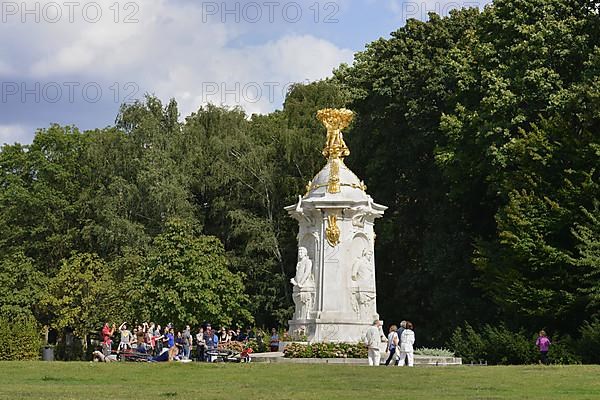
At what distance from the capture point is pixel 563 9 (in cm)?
4144

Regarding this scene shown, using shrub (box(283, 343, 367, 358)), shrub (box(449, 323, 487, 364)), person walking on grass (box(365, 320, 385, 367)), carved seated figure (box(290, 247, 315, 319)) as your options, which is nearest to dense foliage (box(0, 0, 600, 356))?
shrub (box(449, 323, 487, 364))

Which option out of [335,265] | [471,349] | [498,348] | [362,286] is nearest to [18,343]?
[335,265]

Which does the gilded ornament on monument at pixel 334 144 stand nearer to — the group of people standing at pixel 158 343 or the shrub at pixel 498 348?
the shrub at pixel 498 348

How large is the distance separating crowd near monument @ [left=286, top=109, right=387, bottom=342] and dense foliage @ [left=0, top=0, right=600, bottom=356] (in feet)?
17.2

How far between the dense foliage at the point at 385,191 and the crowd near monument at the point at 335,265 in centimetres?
526

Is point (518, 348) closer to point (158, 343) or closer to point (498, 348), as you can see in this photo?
point (498, 348)

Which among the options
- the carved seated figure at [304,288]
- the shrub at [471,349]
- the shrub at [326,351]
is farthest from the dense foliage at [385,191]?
the shrub at [326,351]

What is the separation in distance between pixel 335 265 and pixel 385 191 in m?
15.1

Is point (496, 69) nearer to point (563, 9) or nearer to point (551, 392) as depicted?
point (563, 9)

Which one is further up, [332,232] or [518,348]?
[332,232]

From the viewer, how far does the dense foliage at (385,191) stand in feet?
124

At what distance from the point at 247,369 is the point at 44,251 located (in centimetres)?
3600

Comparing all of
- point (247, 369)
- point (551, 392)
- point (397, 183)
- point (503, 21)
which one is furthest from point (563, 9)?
point (551, 392)

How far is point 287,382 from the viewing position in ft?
70.5
